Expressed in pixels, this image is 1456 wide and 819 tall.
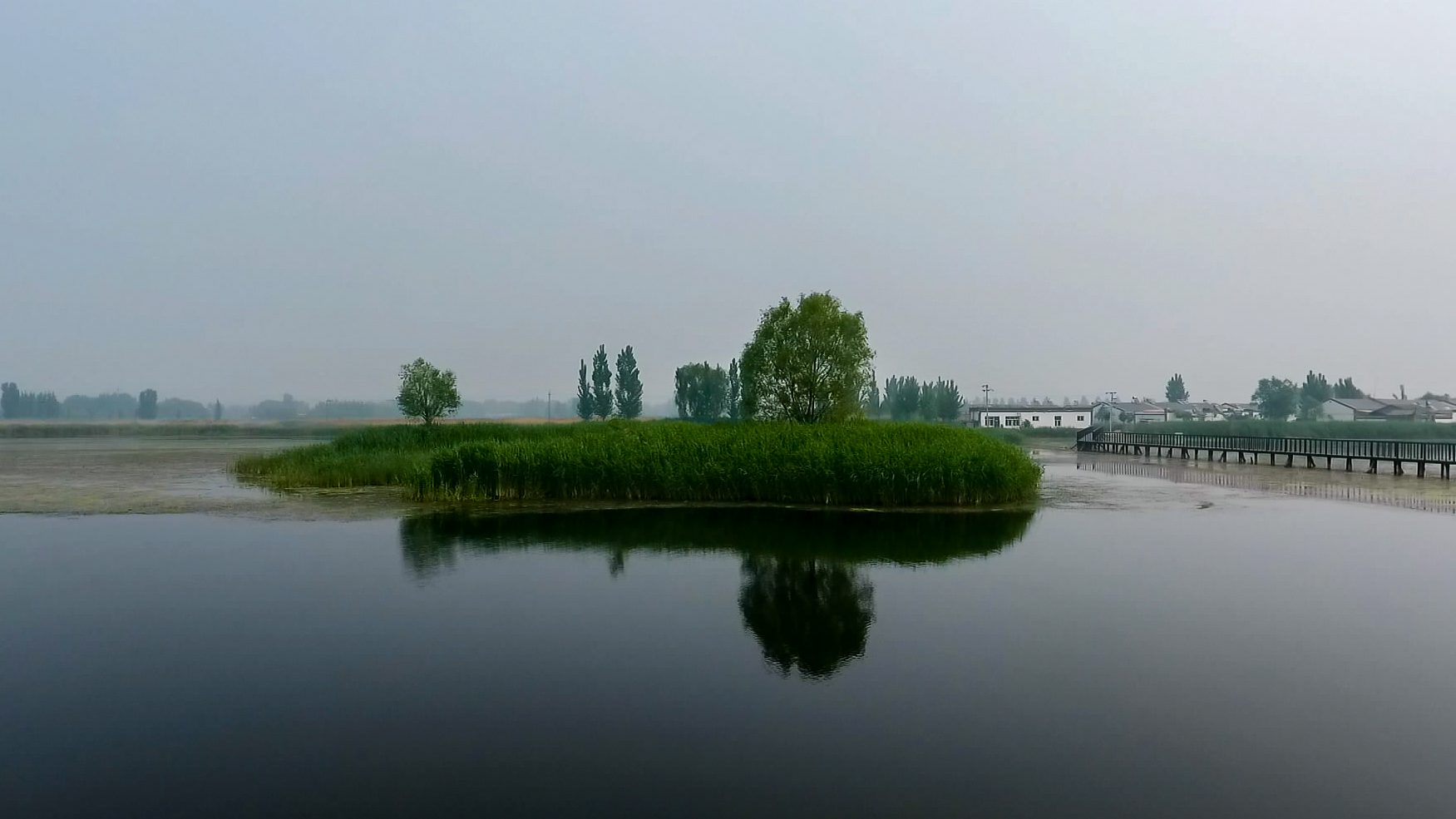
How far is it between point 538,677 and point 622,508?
13.5m

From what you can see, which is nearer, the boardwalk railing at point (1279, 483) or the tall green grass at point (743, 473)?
the tall green grass at point (743, 473)

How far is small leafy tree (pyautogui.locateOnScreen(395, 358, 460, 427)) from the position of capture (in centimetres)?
4709

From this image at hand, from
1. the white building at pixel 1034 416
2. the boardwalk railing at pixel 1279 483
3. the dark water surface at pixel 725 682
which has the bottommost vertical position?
the dark water surface at pixel 725 682

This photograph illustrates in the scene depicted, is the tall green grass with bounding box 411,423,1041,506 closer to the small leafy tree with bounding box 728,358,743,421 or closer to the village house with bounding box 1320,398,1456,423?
the small leafy tree with bounding box 728,358,743,421

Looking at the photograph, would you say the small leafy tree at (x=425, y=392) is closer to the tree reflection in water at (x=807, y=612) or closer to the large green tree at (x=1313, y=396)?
the tree reflection in water at (x=807, y=612)

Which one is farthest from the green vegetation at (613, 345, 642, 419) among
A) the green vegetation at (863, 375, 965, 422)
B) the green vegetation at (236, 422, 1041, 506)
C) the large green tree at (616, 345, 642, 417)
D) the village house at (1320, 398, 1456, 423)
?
the village house at (1320, 398, 1456, 423)

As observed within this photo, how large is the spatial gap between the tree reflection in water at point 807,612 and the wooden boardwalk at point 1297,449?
109 feet

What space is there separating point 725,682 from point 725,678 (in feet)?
0.44

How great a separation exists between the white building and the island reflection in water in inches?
3563

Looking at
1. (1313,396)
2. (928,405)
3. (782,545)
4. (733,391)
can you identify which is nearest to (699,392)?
(733,391)

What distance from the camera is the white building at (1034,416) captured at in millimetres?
109812

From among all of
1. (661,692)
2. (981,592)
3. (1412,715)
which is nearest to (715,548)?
(981,592)

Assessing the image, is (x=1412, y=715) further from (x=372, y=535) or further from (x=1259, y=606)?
(x=372, y=535)

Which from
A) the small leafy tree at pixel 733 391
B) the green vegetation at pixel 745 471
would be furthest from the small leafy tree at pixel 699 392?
the green vegetation at pixel 745 471
